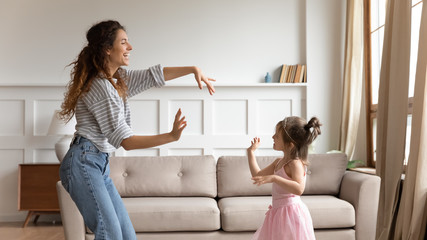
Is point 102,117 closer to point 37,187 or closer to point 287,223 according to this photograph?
point 287,223

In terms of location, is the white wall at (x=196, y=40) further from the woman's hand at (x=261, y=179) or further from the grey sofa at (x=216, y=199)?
the woman's hand at (x=261, y=179)

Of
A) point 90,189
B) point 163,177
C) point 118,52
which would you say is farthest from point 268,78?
point 90,189

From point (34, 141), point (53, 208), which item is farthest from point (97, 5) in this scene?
point (53, 208)

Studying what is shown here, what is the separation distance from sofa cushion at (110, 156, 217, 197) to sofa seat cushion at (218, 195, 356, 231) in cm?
49

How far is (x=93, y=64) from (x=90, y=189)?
Result: 1.57 feet

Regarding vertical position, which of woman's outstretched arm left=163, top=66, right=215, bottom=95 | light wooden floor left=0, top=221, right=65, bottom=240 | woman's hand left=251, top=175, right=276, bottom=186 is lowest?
light wooden floor left=0, top=221, right=65, bottom=240

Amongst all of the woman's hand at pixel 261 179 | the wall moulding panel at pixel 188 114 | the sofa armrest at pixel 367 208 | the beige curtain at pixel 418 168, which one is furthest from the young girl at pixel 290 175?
the wall moulding panel at pixel 188 114

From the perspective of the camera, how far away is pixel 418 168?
3.54 meters

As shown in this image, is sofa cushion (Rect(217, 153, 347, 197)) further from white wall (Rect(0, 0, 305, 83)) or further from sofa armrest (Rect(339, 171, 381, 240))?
white wall (Rect(0, 0, 305, 83))

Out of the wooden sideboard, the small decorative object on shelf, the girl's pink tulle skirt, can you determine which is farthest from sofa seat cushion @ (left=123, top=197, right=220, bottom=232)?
the small decorative object on shelf

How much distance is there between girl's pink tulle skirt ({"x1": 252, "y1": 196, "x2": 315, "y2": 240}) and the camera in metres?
2.79

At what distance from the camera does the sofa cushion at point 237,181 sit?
4148mm

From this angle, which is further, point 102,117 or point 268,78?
point 268,78

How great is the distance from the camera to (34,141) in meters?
5.66
